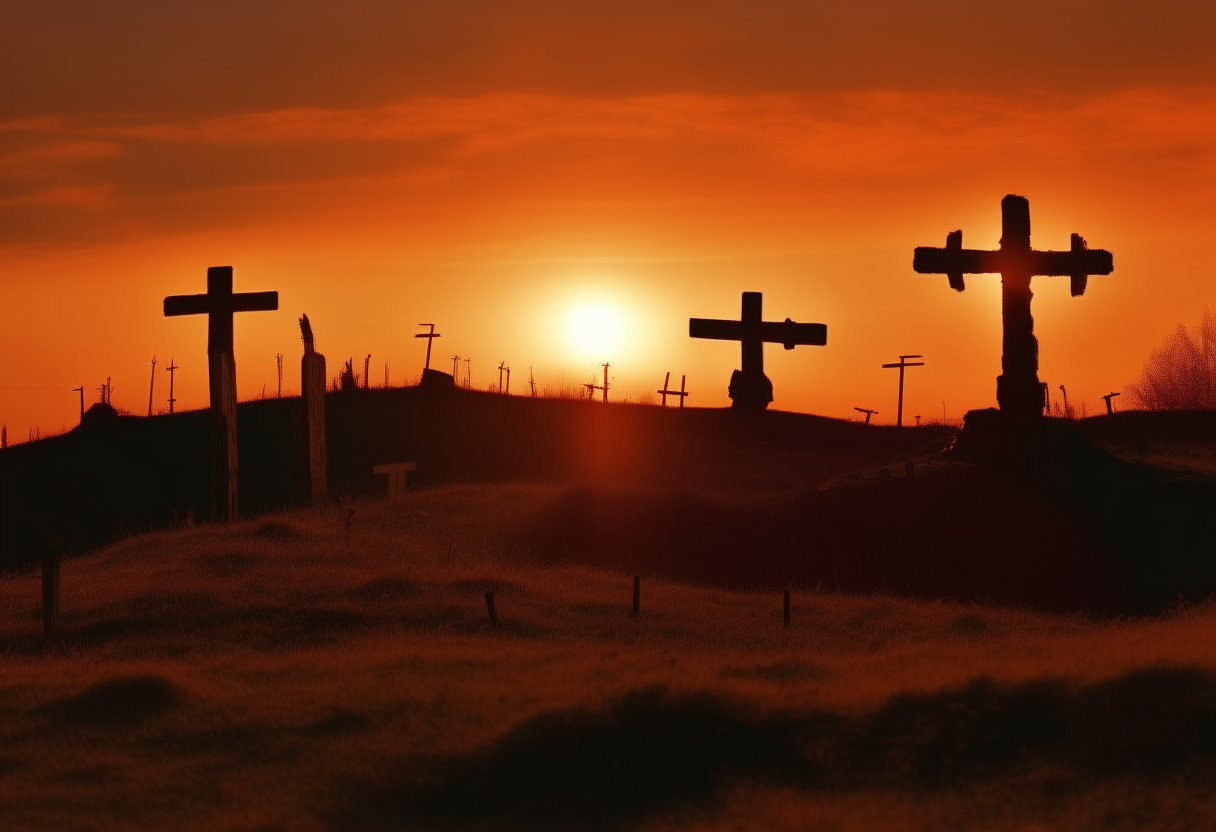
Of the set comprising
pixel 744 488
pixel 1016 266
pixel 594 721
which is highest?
pixel 1016 266

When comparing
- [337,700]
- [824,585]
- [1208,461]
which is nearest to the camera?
[337,700]

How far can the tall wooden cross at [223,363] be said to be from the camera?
3039 cm

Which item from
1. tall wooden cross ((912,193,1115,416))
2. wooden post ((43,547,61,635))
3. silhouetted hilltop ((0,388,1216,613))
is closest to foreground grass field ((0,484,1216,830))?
wooden post ((43,547,61,635))

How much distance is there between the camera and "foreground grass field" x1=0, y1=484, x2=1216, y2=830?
500 inches

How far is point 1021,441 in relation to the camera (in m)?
28.9

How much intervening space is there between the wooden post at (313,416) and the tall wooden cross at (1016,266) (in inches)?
489

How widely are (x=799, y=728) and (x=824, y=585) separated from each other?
12123mm

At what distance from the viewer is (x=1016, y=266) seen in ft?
89.7

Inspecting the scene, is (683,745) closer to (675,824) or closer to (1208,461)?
(675,824)

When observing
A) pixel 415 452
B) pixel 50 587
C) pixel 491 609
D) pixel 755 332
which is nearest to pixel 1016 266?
pixel 755 332

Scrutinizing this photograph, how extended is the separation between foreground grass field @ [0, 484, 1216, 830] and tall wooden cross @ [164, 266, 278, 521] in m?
8.81

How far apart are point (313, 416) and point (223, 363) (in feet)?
6.85

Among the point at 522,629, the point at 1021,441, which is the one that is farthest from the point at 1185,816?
the point at 1021,441

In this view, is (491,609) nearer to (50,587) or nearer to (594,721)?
(50,587)
